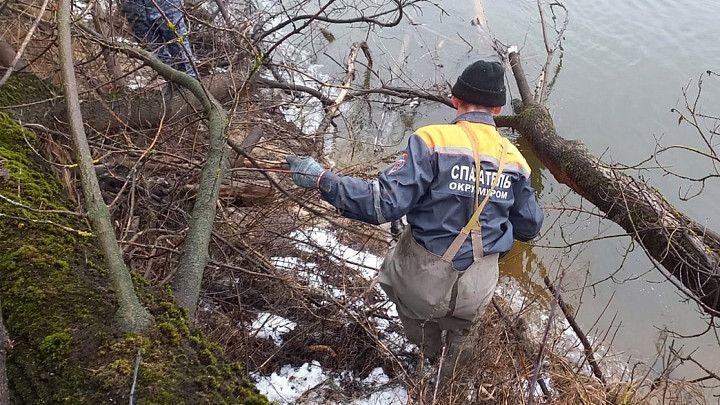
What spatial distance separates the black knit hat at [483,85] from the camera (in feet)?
7.42

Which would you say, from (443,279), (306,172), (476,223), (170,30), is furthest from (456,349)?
(170,30)

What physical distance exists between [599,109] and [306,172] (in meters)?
5.94

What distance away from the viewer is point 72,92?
5.38 ft

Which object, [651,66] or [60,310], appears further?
[651,66]

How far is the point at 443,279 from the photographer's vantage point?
7.92 ft

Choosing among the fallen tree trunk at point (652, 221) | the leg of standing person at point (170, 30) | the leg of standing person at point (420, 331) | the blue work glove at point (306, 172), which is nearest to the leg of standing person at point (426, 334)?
the leg of standing person at point (420, 331)

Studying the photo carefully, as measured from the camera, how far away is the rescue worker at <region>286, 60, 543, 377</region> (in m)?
2.19

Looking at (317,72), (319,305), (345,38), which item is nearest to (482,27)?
(345,38)

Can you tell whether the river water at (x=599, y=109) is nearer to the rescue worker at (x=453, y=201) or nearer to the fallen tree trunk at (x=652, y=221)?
the fallen tree trunk at (x=652, y=221)

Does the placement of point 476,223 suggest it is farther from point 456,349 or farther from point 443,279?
point 456,349

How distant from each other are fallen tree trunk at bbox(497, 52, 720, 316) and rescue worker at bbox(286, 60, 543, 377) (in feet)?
5.24

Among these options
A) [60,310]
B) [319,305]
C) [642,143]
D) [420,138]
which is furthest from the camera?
[642,143]

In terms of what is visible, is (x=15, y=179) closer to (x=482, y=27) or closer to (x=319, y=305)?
(x=319, y=305)

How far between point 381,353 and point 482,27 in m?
6.92
